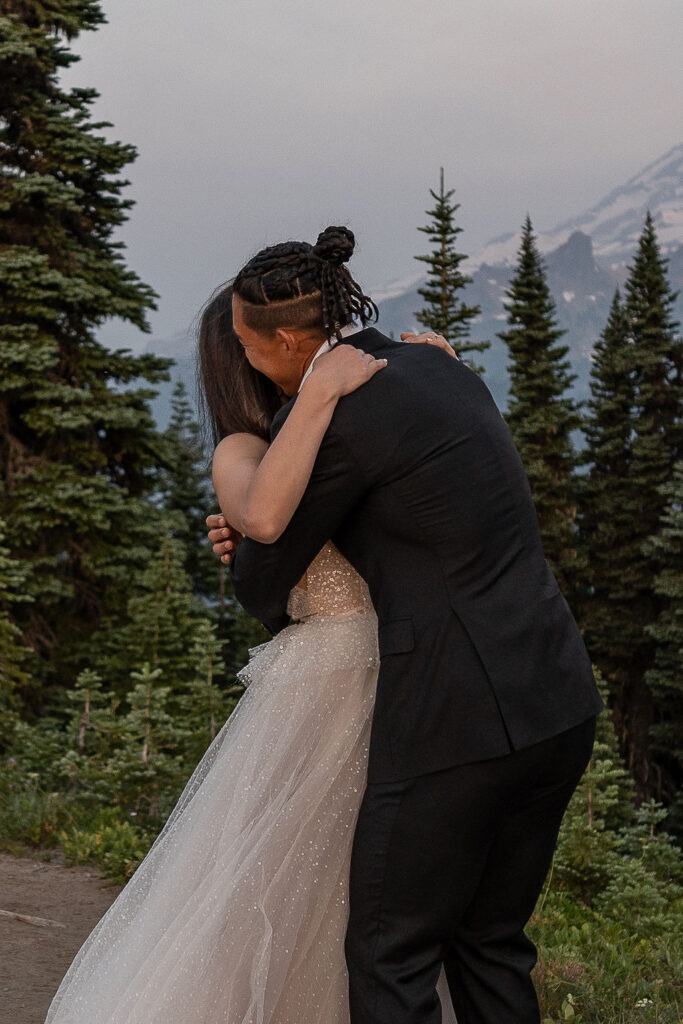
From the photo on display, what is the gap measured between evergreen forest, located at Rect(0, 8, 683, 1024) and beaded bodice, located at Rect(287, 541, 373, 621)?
1.63ft

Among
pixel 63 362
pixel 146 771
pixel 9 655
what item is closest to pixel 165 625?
pixel 9 655

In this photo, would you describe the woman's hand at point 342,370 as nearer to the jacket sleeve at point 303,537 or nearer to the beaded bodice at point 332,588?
the jacket sleeve at point 303,537

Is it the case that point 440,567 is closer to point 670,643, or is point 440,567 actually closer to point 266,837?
point 266,837

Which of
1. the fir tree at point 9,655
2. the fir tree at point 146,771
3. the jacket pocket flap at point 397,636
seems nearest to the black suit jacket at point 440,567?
the jacket pocket flap at point 397,636

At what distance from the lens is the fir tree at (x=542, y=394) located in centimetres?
3619

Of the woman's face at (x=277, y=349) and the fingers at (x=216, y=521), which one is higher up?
the woman's face at (x=277, y=349)

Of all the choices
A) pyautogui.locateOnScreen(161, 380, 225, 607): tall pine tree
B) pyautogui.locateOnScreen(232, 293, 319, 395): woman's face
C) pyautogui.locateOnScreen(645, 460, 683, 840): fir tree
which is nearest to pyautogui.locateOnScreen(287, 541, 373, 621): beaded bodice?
pyautogui.locateOnScreen(232, 293, 319, 395): woman's face

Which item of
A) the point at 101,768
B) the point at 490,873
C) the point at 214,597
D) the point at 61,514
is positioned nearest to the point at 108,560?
the point at 61,514

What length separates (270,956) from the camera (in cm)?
239

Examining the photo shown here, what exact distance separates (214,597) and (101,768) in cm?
2641

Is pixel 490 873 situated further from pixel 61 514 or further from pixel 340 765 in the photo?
pixel 61 514

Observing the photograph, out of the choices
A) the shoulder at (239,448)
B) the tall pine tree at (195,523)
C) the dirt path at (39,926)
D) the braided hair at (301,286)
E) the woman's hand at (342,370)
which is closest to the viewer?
the woman's hand at (342,370)

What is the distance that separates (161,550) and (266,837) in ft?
45.9

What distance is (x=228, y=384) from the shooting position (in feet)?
8.45
